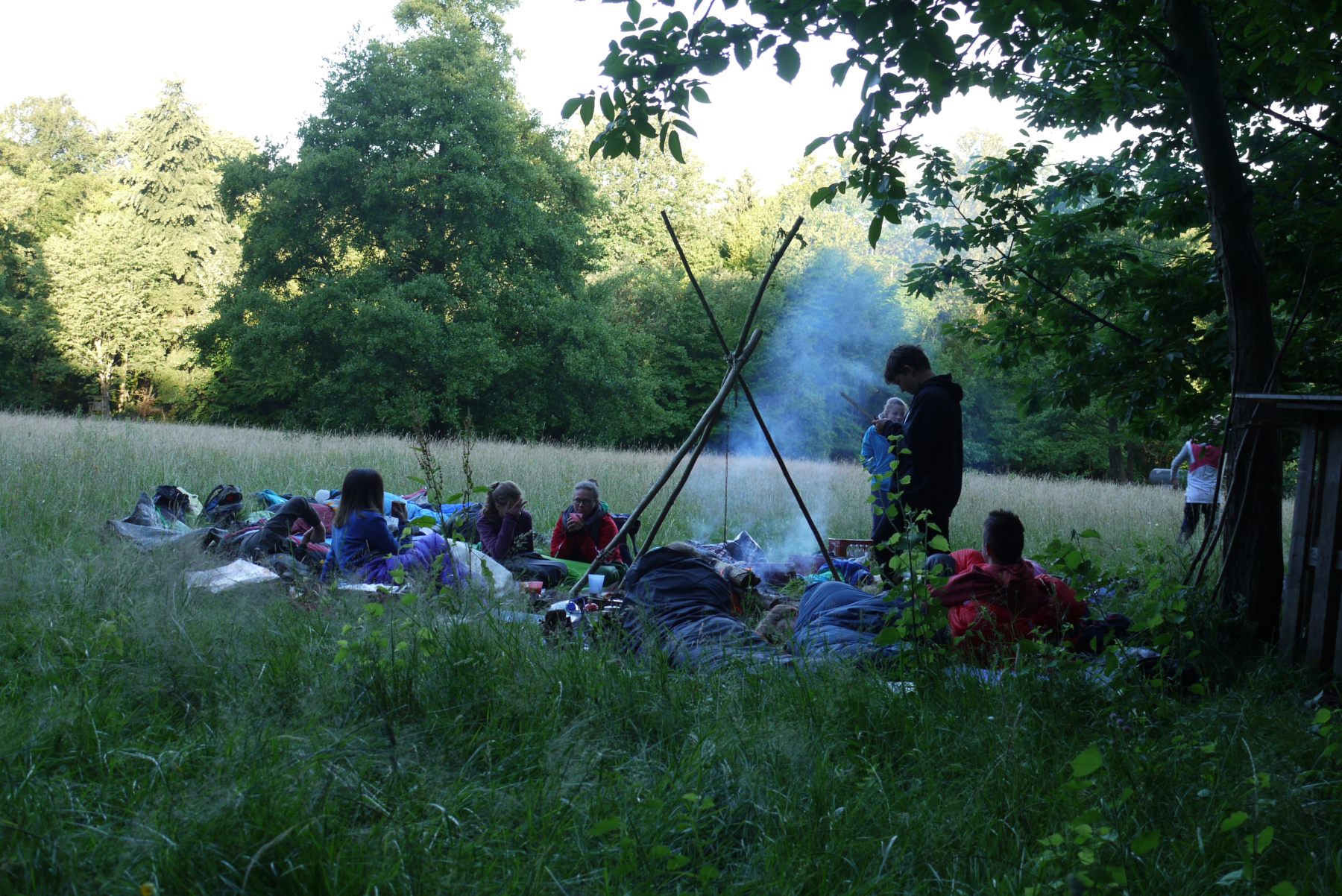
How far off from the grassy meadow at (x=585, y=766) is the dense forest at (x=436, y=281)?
15150 millimetres

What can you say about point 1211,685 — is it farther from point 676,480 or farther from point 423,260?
point 423,260

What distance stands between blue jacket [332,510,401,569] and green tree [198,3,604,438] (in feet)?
61.3

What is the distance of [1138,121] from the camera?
6781 millimetres

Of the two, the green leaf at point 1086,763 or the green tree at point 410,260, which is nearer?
the green leaf at point 1086,763

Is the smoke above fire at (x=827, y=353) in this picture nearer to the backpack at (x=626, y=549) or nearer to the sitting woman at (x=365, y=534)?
the backpack at (x=626, y=549)

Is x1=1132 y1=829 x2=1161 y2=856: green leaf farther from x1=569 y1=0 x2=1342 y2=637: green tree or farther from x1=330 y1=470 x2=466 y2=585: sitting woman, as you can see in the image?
x1=330 y1=470 x2=466 y2=585: sitting woman

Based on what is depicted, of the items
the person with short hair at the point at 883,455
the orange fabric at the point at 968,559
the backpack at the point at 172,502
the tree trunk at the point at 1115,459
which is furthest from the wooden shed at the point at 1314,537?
the tree trunk at the point at 1115,459

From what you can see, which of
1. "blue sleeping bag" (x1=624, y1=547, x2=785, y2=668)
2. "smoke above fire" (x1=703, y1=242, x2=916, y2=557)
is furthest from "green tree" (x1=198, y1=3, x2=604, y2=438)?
"blue sleeping bag" (x1=624, y1=547, x2=785, y2=668)

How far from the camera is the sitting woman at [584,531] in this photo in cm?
754

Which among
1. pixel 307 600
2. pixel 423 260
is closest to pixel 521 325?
pixel 423 260

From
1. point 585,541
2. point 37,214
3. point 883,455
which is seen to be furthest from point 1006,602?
point 37,214

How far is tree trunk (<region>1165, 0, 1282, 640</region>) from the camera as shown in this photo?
16.4 feet

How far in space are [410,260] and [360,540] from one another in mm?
22544

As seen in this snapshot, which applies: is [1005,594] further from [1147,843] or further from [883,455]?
[883,455]
